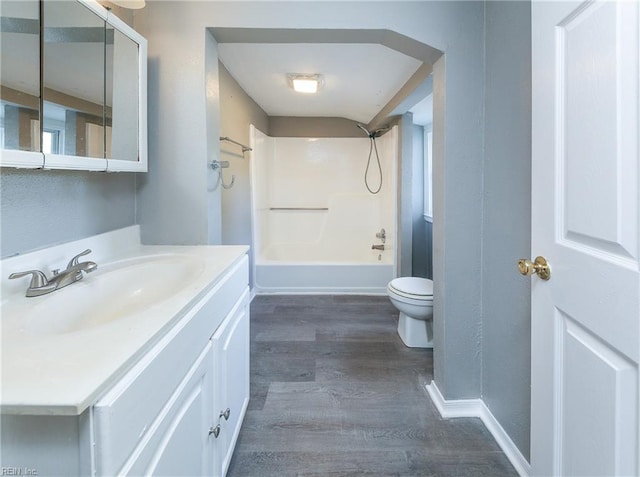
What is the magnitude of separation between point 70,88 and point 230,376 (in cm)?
113

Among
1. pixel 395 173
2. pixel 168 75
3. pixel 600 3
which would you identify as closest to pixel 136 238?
pixel 168 75

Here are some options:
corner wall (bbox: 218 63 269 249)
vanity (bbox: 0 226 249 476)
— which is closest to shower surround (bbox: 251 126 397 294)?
corner wall (bbox: 218 63 269 249)

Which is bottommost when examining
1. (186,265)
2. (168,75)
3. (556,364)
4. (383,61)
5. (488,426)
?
(488,426)

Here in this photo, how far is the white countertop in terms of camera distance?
503 millimetres

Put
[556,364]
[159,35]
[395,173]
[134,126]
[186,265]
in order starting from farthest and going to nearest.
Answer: [395,173] < [159,35] < [134,126] < [186,265] < [556,364]

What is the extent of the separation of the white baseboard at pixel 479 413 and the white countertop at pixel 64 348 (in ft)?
4.37

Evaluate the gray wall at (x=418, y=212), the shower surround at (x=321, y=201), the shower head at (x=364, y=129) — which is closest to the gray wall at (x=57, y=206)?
the shower surround at (x=321, y=201)

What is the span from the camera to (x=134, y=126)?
4.91 feet

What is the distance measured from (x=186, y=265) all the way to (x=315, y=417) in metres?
0.97

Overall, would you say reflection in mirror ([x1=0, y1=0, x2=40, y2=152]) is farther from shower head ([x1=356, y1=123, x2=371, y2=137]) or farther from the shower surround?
shower head ([x1=356, y1=123, x2=371, y2=137])

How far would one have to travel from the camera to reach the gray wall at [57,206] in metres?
1.02

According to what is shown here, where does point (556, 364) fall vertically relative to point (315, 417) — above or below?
above

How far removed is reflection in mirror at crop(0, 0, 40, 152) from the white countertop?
1.15ft

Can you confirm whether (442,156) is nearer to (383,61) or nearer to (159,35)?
(383,61)
